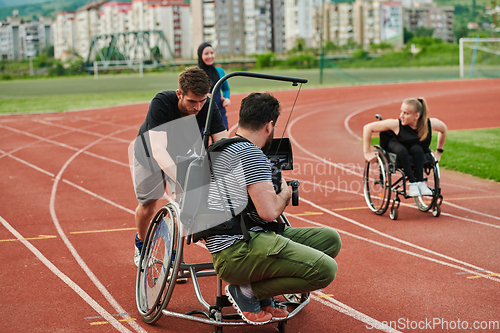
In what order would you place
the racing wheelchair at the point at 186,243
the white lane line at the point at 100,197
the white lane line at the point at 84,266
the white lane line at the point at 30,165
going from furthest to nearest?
1. the white lane line at the point at 30,165
2. the white lane line at the point at 100,197
3. the white lane line at the point at 84,266
4. the racing wheelchair at the point at 186,243

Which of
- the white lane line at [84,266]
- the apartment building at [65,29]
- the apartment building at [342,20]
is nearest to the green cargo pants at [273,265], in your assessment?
the white lane line at [84,266]

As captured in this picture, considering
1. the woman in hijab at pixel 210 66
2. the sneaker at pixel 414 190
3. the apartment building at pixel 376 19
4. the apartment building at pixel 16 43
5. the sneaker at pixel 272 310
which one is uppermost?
the apartment building at pixel 376 19

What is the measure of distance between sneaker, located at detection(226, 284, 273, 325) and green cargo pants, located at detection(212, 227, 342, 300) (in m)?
0.08

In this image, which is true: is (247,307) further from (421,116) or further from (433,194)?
(421,116)

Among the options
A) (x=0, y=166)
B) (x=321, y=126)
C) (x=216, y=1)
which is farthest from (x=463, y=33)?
(x=0, y=166)

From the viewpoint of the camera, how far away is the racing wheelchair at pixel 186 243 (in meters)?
3.27

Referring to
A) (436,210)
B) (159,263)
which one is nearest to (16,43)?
(436,210)

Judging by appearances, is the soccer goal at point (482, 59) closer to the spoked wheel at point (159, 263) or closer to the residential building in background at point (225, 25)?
the spoked wheel at point (159, 263)

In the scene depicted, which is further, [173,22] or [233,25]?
[173,22]

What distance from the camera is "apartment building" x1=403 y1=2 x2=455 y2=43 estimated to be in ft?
542

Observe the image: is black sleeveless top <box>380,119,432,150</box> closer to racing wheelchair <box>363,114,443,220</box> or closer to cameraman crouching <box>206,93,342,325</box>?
racing wheelchair <box>363,114,443,220</box>

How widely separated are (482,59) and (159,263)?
137 feet

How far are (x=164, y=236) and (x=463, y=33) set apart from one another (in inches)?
3892

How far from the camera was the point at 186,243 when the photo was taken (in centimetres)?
347
